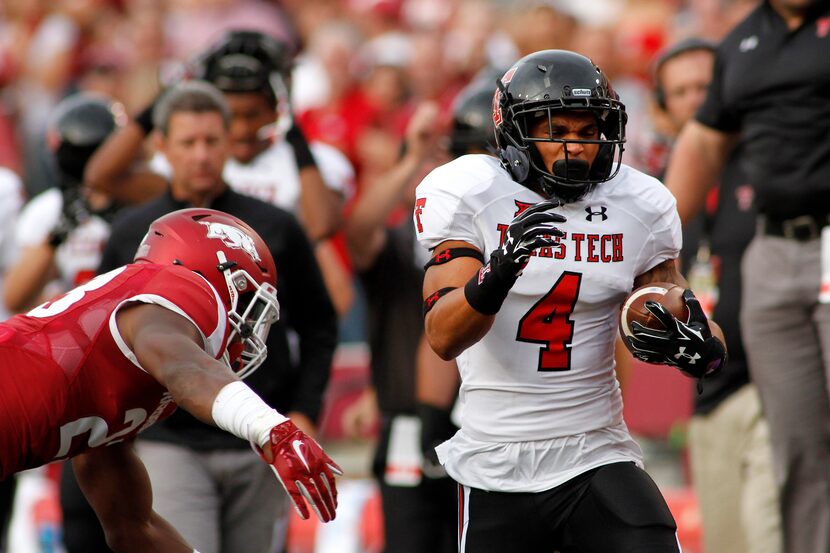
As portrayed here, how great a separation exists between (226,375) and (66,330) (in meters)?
0.55

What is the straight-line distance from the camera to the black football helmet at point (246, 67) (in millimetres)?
6332

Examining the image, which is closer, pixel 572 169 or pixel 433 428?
pixel 572 169

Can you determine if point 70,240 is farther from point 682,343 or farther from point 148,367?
point 682,343

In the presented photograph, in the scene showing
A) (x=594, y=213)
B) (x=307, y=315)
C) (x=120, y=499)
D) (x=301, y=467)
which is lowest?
(x=120, y=499)

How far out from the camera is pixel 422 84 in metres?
10.3

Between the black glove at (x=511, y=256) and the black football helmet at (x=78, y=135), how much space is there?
12.5ft

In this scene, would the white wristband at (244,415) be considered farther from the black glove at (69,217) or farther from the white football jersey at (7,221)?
the white football jersey at (7,221)

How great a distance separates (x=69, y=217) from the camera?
21.9 feet

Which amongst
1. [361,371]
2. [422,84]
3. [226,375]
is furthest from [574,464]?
[422,84]

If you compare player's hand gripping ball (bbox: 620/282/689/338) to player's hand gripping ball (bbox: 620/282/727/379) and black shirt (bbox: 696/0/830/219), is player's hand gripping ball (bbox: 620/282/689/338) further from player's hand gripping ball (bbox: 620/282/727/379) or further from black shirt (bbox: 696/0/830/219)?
black shirt (bbox: 696/0/830/219)

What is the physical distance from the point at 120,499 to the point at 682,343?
177cm

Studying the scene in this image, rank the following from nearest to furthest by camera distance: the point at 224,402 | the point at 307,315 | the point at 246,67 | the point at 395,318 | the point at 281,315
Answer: the point at 224,402, the point at 281,315, the point at 307,315, the point at 246,67, the point at 395,318

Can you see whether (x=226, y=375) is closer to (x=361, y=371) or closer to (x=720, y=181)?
(x=720, y=181)

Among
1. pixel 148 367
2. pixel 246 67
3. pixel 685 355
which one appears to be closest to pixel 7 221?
pixel 246 67
